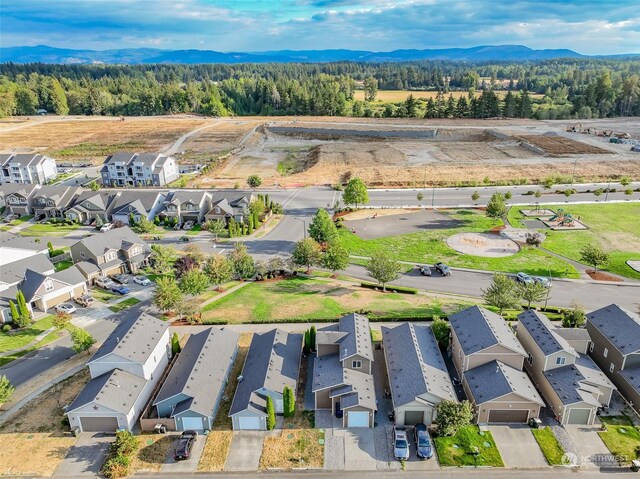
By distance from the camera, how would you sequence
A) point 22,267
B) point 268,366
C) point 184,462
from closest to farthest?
point 184,462 → point 268,366 → point 22,267

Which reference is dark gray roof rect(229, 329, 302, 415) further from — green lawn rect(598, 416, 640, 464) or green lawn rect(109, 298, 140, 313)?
green lawn rect(598, 416, 640, 464)

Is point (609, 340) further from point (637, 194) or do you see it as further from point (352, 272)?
point (637, 194)

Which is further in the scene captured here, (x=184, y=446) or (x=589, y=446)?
(x=589, y=446)

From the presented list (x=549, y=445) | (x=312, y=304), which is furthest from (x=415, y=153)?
(x=549, y=445)

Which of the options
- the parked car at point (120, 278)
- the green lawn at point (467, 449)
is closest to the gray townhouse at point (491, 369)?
the green lawn at point (467, 449)

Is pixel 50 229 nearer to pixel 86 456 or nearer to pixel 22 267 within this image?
pixel 22 267

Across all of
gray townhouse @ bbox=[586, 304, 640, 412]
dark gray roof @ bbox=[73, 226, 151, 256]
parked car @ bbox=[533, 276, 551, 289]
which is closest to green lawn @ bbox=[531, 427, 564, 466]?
gray townhouse @ bbox=[586, 304, 640, 412]
